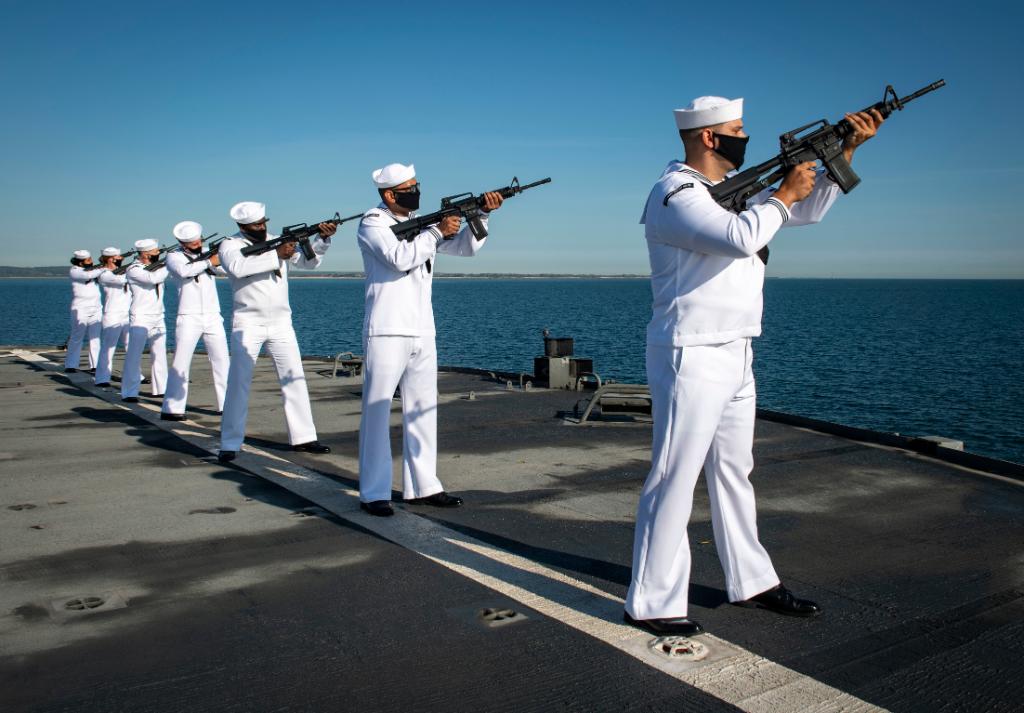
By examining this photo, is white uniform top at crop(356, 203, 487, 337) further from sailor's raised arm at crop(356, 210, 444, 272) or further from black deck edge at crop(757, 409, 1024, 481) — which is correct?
black deck edge at crop(757, 409, 1024, 481)

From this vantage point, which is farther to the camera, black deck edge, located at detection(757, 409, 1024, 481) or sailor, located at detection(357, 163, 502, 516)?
black deck edge, located at detection(757, 409, 1024, 481)

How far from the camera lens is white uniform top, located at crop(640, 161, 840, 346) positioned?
3807 millimetres

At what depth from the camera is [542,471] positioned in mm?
7562

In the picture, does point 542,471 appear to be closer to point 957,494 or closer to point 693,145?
point 957,494

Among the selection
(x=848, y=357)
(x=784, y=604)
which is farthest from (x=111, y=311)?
(x=848, y=357)

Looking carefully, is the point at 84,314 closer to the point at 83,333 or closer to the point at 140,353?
the point at 83,333

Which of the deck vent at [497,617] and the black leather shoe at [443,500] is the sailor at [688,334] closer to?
the deck vent at [497,617]

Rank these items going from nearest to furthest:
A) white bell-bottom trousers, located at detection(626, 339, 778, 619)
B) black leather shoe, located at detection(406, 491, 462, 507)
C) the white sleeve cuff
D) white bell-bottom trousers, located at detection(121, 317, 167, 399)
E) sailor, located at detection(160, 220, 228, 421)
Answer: the white sleeve cuff → white bell-bottom trousers, located at detection(626, 339, 778, 619) → black leather shoe, located at detection(406, 491, 462, 507) → sailor, located at detection(160, 220, 228, 421) → white bell-bottom trousers, located at detection(121, 317, 167, 399)

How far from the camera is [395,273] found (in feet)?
21.4

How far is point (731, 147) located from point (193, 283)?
369 inches

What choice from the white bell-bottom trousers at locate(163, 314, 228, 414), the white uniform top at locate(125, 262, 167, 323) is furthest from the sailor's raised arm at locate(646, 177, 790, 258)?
the white uniform top at locate(125, 262, 167, 323)

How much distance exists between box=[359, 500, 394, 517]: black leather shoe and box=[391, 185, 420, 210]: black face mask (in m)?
2.13

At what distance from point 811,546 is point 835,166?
2328mm

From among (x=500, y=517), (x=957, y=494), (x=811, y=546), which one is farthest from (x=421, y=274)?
(x=957, y=494)
